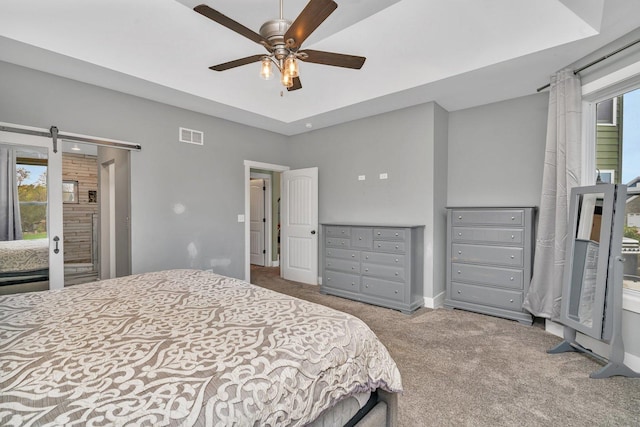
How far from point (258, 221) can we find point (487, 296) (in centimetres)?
480

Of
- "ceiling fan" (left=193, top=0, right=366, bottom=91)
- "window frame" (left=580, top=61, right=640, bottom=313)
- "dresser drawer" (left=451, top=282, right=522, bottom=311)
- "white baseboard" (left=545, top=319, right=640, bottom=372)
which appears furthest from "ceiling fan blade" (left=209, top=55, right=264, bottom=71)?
"white baseboard" (left=545, top=319, right=640, bottom=372)

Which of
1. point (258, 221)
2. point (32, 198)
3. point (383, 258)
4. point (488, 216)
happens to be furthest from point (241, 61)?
point (258, 221)

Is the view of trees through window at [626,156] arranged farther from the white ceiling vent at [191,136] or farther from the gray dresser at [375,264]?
the white ceiling vent at [191,136]

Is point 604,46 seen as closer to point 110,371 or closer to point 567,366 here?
point 567,366

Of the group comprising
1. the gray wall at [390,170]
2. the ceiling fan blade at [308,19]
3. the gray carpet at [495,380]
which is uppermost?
the ceiling fan blade at [308,19]

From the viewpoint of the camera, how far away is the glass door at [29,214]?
2842mm

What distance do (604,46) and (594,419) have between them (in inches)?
117

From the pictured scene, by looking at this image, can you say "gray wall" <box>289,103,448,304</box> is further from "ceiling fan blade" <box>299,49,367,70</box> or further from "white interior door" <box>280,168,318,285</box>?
"ceiling fan blade" <box>299,49,367,70</box>

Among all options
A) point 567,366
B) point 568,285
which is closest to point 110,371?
point 567,366

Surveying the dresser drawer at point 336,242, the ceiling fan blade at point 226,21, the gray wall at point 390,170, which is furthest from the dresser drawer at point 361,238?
the ceiling fan blade at point 226,21

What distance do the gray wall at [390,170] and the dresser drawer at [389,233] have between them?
0.43 metres

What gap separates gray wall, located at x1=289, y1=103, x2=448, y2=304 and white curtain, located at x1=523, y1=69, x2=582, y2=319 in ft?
3.73

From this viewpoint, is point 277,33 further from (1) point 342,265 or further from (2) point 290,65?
(1) point 342,265

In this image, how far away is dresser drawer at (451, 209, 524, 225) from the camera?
135 inches
